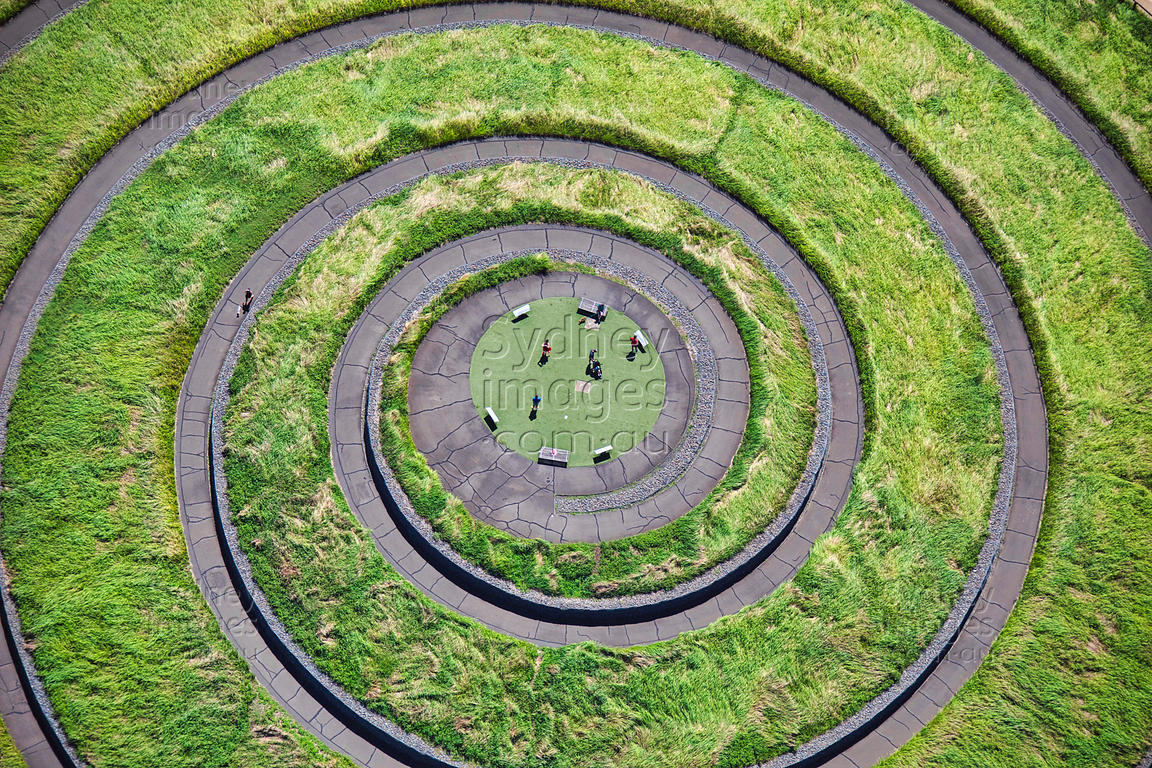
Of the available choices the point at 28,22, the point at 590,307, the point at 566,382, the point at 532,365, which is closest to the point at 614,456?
the point at 566,382

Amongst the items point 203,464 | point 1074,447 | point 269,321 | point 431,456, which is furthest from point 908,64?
point 203,464

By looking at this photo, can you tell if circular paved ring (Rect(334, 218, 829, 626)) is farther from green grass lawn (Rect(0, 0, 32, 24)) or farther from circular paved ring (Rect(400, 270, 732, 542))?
green grass lawn (Rect(0, 0, 32, 24))

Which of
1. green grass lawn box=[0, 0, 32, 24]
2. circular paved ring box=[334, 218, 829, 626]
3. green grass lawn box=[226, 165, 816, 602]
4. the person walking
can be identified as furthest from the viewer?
green grass lawn box=[0, 0, 32, 24]

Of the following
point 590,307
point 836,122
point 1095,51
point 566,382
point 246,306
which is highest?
point 1095,51

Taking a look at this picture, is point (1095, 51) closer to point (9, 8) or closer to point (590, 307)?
point (590, 307)

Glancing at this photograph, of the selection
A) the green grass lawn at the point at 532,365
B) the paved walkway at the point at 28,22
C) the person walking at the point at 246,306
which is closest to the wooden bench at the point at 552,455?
the green grass lawn at the point at 532,365

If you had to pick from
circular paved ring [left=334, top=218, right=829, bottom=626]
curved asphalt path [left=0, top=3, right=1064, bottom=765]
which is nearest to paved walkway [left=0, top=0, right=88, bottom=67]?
curved asphalt path [left=0, top=3, right=1064, bottom=765]
